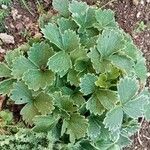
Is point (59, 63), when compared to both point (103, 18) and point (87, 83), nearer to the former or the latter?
point (87, 83)

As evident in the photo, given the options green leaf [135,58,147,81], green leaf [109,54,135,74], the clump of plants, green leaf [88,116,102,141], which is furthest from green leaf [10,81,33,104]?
green leaf [135,58,147,81]

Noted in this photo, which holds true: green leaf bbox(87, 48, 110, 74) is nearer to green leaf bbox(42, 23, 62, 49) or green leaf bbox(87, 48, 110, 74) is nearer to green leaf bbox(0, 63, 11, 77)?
green leaf bbox(42, 23, 62, 49)

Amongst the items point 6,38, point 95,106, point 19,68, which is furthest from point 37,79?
point 6,38

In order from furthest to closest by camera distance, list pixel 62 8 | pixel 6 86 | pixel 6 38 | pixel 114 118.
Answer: pixel 6 38 < pixel 62 8 < pixel 6 86 < pixel 114 118

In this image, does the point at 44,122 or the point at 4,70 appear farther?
the point at 4,70

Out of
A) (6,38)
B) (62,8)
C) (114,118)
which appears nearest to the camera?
(114,118)

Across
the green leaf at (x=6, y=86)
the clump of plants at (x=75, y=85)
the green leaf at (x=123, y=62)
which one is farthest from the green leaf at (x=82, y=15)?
the green leaf at (x=6, y=86)

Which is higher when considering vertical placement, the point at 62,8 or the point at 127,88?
the point at 62,8

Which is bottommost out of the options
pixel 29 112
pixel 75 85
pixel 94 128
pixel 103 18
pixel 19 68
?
pixel 94 128
